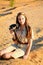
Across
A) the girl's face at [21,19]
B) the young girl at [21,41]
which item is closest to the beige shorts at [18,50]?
the young girl at [21,41]

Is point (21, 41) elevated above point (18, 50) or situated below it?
above

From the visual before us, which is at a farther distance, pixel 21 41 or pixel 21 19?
pixel 21 41

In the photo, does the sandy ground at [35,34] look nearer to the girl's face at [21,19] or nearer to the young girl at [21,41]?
the young girl at [21,41]

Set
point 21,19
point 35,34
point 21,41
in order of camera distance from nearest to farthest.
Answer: point 21,19
point 21,41
point 35,34

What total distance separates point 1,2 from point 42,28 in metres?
6.22

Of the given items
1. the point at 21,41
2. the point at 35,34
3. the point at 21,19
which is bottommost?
the point at 35,34

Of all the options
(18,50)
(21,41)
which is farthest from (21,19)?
(18,50)

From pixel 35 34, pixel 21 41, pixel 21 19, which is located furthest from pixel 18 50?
pixel 35 34

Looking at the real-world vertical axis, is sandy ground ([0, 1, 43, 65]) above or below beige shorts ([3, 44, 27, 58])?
below

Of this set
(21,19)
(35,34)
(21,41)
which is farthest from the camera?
(35,34)

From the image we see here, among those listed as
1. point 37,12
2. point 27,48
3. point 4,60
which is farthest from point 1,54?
point 37,12

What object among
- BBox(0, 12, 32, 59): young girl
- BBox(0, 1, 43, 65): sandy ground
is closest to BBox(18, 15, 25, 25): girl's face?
BBox(0, 12, 32, 59): young girl

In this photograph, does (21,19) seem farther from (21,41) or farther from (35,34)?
(35,34)

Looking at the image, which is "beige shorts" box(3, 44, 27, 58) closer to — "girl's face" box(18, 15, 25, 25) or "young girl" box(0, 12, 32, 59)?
"young girl" box(0, 12, 32, 59)
